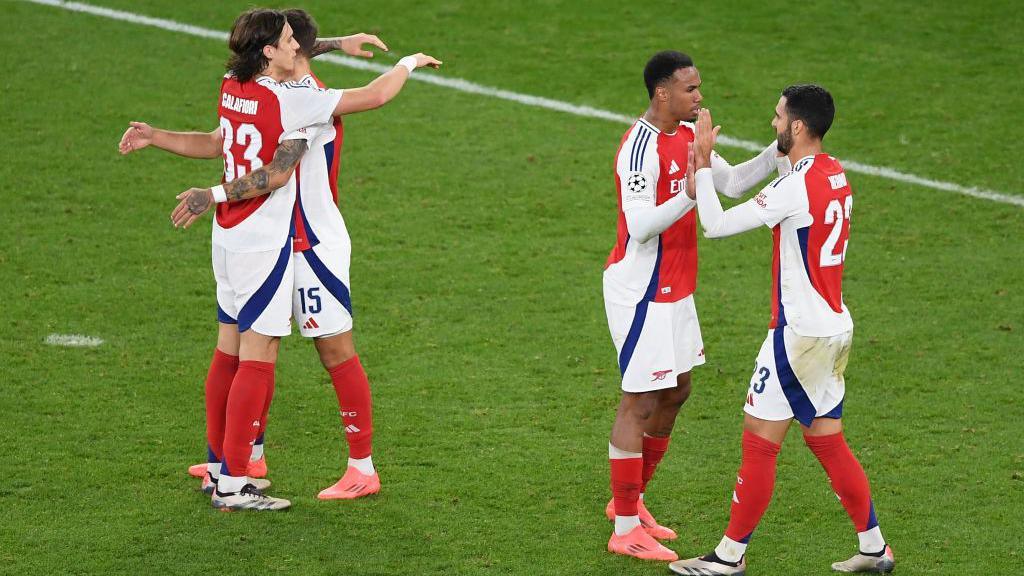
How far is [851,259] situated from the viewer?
29.7 feet

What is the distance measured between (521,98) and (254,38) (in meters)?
6.06

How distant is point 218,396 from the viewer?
6.16 meters

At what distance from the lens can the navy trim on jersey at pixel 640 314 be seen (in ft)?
18.4

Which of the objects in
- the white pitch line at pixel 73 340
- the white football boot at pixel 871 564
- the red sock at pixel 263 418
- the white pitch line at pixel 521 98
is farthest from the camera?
the white pitch line at pixel 521 98

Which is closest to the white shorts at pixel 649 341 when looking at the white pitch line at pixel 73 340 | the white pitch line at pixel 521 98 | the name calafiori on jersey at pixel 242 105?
the name calafiori on jersey at pixel 242 105

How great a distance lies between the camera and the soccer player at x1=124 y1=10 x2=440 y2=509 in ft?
19.0

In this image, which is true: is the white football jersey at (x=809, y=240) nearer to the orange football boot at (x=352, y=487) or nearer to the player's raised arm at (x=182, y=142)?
the orange football boot at (x=352, y=487)

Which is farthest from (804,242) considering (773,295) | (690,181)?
(690,181)

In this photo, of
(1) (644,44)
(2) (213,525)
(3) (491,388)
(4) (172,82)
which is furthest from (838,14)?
(2) (213,525)

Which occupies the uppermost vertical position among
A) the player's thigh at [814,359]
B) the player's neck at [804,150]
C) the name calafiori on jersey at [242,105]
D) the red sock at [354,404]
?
the name calafiori on jersey at [242,105]

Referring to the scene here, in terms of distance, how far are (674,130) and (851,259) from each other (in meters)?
3.74

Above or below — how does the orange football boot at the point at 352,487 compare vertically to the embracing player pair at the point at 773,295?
below

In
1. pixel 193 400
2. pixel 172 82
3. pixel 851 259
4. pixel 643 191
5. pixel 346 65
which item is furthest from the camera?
pixel 346 65

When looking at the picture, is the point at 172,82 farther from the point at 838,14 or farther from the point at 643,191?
the point at 643,191
